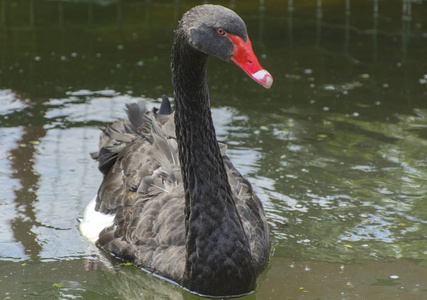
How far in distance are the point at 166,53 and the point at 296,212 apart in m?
5.30

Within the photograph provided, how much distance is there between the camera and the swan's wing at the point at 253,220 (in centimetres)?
501

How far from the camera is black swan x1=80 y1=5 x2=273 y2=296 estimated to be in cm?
416

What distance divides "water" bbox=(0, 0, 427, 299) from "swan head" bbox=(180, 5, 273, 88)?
5.65ft

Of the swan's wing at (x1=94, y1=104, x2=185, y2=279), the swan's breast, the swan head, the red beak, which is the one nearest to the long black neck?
the swan's wing at (x1=94, y1=104, x2=185, y2=279)

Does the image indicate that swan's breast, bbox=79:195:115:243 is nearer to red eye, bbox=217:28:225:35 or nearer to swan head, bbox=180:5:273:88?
swan head, bbox=180:5:273:88

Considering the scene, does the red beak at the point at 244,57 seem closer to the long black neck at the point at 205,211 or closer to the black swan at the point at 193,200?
the black swan at the point at 193,200

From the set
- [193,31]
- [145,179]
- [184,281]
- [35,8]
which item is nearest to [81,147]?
[145,179]

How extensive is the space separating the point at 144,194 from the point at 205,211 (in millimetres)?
876

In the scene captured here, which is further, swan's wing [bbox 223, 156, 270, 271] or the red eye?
→ swan's wing [bbox 223, 156, 270, 271]

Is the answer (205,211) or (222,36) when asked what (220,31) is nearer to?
(222,36)

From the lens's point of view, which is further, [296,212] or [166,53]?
[166,53]

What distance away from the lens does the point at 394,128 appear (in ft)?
25.9

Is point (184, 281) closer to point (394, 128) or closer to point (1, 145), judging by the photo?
point (1, 145)

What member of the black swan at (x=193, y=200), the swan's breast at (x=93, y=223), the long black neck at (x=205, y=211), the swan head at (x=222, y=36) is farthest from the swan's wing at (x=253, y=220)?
the swan head at (x=222, y=36)
